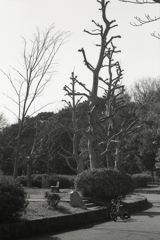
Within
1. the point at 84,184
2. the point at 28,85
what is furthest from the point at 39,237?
the point at 28,85

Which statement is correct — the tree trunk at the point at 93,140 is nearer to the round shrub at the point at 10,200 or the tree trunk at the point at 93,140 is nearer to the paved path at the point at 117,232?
the paved path at the point at 117,232

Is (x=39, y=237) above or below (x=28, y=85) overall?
below

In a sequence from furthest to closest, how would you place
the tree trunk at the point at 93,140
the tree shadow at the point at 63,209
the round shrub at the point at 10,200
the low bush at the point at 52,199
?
1. the tree trunk at the point at 93,140
2. the low bush at the point at 52,199
3. the tree shadow at the point at 63,209
4. the round shrub at the point at 10,200

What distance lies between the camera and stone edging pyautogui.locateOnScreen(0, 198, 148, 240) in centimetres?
1110

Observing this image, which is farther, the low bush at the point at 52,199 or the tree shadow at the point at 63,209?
the low bush at the point at 52,199

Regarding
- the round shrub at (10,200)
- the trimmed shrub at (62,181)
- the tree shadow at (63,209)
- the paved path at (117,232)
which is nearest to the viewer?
the paved path at (117,232)

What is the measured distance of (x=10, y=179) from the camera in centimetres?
1266

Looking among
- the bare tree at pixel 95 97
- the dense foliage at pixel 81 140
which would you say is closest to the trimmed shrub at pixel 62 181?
the dense foliage at pixel 81 140

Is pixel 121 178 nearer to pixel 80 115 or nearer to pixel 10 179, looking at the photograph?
pixel 10 179

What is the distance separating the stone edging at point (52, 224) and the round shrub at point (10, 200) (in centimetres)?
44

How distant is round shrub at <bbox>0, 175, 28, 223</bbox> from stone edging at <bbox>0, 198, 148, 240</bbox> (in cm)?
44

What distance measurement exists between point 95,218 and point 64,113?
3505 cm

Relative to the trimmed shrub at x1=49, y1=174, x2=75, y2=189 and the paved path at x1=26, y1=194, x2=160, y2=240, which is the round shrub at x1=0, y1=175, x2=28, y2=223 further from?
the trimmed shrub at x1=49, y1=174, x2=75, y2=189

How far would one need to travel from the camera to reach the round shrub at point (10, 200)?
11.6 metres
